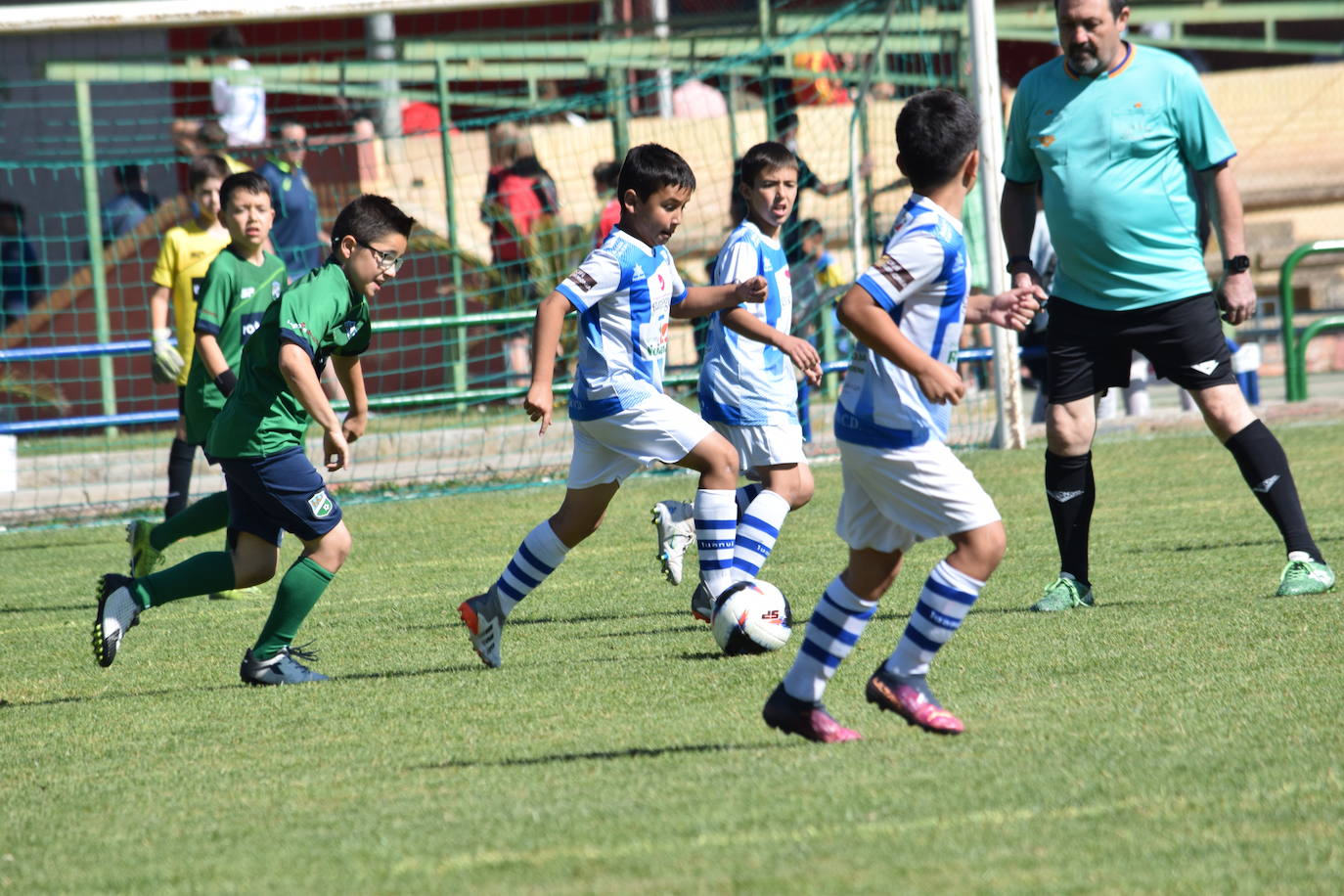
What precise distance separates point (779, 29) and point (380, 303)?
4.15 meters

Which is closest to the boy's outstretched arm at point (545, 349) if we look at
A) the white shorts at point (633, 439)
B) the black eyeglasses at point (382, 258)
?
the white shorts at point (633, 439)

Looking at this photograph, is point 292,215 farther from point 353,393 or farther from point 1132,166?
point 1132,166

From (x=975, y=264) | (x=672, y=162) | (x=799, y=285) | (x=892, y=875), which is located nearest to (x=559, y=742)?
(x=892, y=875)

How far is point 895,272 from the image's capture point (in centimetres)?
419

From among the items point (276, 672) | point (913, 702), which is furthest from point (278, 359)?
point (913, 702)

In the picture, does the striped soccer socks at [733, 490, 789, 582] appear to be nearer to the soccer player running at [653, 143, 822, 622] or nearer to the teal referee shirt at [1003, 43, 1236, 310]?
the soccer player running at [653, 143, 822, 622]

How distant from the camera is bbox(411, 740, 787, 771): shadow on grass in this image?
4266 mm

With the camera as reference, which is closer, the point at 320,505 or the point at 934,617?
the point at 934,617

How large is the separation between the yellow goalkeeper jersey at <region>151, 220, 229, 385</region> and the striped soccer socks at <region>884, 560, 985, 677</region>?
213 inches

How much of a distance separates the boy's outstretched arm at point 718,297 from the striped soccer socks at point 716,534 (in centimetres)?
61

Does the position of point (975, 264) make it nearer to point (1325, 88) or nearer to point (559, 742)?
point (1325, 88)

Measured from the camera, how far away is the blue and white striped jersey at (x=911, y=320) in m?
4.19

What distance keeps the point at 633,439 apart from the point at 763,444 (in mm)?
964

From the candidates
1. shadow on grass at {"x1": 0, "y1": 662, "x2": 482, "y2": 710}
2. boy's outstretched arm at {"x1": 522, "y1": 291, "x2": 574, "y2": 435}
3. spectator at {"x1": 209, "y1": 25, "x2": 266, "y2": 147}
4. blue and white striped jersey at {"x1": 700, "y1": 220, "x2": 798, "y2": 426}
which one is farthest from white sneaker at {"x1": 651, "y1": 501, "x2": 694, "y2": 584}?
spectator at {"x1": 209, "y1": 25, "x2": 266, "y2": 147}
